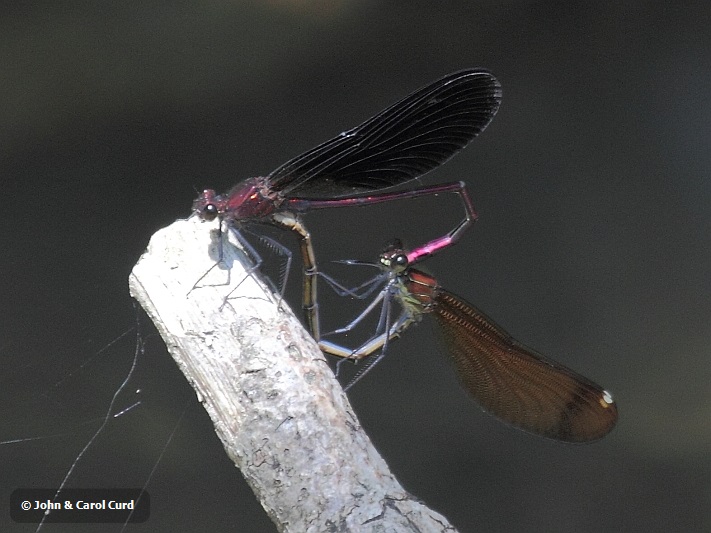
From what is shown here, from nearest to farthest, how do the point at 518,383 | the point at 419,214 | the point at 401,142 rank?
1. the point at 401,142
2. the point at 518,383
3. the point at 419,214

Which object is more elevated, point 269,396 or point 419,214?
point 419,214

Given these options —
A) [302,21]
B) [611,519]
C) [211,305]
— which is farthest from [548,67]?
[211,305]

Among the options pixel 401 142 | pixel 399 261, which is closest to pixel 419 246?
pixel 399 261

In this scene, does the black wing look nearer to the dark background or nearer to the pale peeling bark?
the pale peeling bark

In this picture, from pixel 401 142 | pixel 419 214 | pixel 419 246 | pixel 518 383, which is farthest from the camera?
pixel 419 214

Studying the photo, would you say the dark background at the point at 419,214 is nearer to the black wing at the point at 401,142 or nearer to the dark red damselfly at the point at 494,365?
the dark red damselfly at the point at 494,365

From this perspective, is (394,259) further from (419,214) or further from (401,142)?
(419,214)

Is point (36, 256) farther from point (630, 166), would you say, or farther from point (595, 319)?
point (630, 166)
